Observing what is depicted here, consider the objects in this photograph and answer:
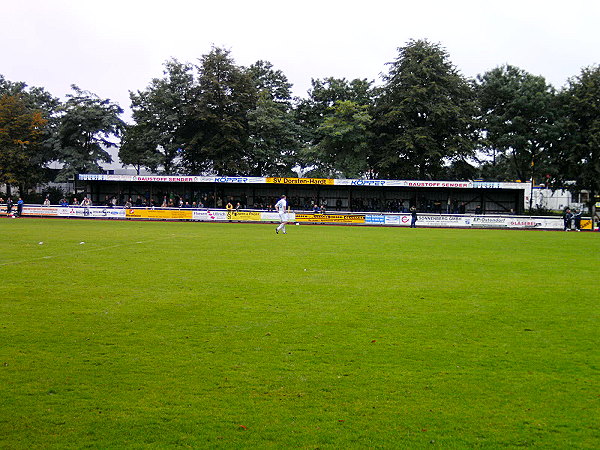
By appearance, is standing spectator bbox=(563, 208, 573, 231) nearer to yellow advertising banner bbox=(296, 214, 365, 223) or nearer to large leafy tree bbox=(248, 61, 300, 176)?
yellow advertising banner bbox=(296, 214, 365, 223)

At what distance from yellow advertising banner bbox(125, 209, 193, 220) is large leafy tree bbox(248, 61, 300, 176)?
598 inches

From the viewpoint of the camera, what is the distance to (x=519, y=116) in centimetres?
5234

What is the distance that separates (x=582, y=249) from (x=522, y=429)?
19866mm

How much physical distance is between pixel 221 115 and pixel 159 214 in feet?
56.3

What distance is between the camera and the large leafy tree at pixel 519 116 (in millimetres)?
51656

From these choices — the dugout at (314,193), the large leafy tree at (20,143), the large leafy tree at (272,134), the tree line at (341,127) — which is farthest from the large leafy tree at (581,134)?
the large leafy tree at (20,143)

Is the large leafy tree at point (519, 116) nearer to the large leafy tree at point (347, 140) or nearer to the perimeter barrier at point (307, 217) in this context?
the large leafy tree at point (347, 140)

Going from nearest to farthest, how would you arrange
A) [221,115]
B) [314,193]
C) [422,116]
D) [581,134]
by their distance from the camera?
[314,193], [581,134], [422,116], [221,115]

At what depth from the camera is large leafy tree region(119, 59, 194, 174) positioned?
54438mm

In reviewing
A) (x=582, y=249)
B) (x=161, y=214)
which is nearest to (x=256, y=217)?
(x=161, y=214)

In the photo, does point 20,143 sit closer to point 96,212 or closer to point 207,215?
point 96,212

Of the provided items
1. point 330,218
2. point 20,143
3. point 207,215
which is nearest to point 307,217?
point 330,218

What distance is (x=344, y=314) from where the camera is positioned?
351 inches

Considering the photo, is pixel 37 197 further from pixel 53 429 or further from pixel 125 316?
pixel 53 429
